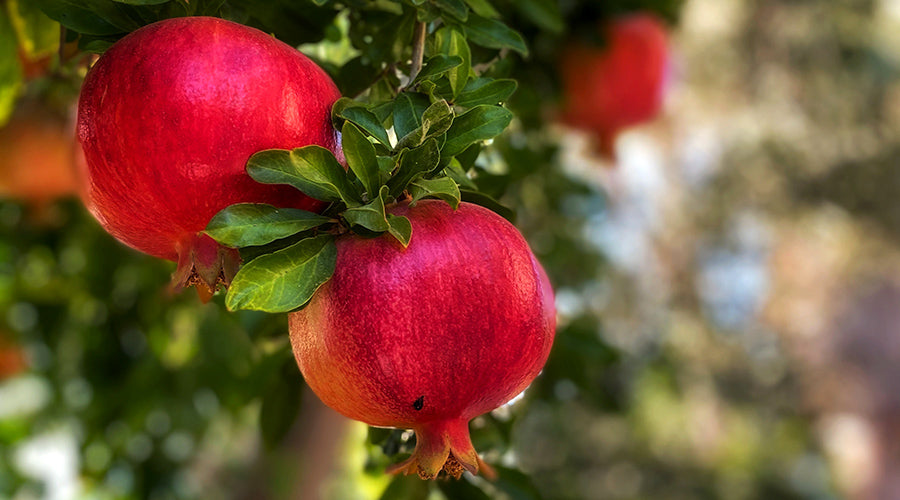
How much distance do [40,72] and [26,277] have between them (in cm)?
113

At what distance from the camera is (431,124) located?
29.8 inches

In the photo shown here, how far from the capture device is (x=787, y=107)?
15.8 feet

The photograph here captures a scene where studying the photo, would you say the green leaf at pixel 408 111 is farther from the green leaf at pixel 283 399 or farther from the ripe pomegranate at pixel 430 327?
the green leaf at pixel 283 399

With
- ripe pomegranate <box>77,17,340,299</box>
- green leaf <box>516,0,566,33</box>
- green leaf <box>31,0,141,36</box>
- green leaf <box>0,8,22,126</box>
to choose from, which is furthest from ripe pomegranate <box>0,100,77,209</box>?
ripe pomegranate <box>77,17,340,299</box>

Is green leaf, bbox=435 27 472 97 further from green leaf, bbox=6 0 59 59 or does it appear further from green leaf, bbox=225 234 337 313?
green leaf, bbox=6 0 59 59

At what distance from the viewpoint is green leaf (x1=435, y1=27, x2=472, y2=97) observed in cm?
87

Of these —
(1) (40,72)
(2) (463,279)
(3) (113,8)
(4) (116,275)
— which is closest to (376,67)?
(3) (113,8)

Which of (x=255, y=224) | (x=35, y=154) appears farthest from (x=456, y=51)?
(x=35, y=154)

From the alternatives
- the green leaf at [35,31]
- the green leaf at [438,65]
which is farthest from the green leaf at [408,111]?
the green leaf at [35,31]

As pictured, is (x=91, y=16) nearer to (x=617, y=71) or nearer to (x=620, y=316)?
(x=617, y=71)

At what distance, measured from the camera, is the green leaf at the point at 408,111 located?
2.77 ft

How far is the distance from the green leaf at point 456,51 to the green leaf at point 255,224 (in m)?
0.21

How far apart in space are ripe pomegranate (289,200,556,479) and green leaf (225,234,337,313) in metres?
0.02

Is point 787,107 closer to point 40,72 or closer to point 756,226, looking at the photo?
point 756,226
